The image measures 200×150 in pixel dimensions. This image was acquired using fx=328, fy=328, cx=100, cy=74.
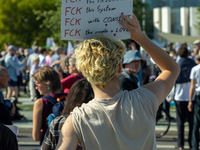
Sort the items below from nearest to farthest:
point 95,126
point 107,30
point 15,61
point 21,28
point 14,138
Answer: point 95,126 < point 107,30 < point 14,138 < point 15,61 < point 21,28

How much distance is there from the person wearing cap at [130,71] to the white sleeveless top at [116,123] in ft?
10.3

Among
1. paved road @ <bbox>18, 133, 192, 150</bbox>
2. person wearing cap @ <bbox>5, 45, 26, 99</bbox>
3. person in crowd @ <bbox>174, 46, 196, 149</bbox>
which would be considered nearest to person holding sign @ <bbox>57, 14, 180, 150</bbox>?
person in crowd @ <bbox>174, 46, 196, 149</bbox>

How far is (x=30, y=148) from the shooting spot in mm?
6719

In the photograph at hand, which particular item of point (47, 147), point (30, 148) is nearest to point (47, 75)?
point (47, 147)

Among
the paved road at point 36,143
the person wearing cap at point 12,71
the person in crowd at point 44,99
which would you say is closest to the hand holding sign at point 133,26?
the person in crowd at point 44,99

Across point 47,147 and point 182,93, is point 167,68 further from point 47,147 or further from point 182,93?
point 182,93

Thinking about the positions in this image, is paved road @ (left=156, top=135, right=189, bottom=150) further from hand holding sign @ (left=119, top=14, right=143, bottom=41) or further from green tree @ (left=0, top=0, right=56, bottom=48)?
green tree @ (left=0, top=0, right=56, bottom=48)

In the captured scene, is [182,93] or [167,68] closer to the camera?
[167,68]

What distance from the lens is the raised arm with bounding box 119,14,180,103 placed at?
6.29ft

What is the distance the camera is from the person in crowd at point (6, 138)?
6.53 ft

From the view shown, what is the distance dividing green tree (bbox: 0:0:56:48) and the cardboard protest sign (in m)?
44.6

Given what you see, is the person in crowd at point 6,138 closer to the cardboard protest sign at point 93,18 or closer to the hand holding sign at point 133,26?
the cardboard protest sign at point 93,18

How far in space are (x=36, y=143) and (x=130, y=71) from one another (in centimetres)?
303

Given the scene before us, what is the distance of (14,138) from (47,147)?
20.2 inches
